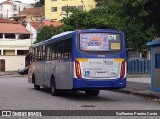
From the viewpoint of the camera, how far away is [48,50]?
970 inches

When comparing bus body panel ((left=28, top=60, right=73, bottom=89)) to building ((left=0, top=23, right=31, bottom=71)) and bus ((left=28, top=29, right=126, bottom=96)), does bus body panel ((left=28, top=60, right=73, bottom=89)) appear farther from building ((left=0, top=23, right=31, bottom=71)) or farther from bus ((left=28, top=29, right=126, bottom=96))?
building ((left=0, top=23, right=31, bottom=71))

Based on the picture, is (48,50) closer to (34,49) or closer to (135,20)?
(34,49)

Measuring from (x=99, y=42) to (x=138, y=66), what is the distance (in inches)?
1362

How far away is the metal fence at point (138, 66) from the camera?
53.6m

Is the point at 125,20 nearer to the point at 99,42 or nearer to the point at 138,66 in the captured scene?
the point at 99,42

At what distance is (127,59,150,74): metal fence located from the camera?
53.6 m

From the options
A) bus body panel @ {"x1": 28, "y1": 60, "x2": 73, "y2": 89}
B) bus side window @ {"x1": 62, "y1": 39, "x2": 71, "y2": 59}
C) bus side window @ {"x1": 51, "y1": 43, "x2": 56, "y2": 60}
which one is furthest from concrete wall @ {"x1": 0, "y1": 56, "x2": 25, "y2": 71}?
bus side window @ {"x1": 62, "y1": 39, "x2": 71, "y2": 59}

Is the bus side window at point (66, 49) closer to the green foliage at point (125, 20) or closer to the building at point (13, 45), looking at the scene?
the green foliage at point (125, 20)

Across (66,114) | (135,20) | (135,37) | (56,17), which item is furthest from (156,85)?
(56,17)

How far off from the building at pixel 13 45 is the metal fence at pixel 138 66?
86.8ft

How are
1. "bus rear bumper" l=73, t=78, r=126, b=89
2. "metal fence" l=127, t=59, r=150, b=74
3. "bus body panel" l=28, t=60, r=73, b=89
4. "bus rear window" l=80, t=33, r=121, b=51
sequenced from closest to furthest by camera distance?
"bus rear bumper" l=73, t=78, r=126, b=89
"bus rear window" l=80, t=33, r=121, b=51
"bus body panel" l=28, t=60, r=73, b=89
"metal fence" l=127, t=59, r=150, b=74

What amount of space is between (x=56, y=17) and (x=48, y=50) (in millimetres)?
80070

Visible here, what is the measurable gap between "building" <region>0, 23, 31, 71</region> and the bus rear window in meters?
55.5

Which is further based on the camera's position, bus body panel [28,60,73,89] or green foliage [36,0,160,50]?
bus body panel [28,60,73,89]
